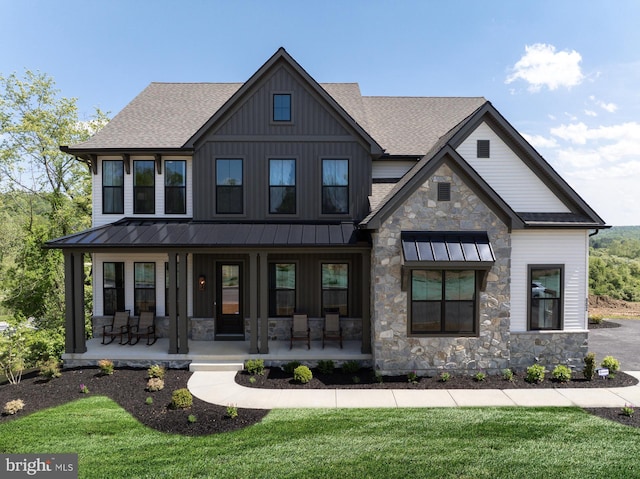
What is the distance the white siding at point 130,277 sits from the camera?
13164 millimetres

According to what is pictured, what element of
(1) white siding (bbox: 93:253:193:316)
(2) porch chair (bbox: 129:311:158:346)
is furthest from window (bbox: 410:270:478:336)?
(2) porch chair (bbox: 129:311:158:346)

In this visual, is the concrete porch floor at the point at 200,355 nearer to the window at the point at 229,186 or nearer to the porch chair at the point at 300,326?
the porch chair at the point at 300,326

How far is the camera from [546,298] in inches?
422

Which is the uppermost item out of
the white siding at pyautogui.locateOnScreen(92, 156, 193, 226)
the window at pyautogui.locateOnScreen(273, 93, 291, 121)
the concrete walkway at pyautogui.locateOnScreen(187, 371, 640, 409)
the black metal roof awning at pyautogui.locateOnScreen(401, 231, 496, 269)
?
the window at pyautogui.locateOnScreen(273, 93, 291, 121)

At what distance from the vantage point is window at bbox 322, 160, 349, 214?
1319 cm

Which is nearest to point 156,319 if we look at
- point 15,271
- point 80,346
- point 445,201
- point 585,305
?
point 80,346

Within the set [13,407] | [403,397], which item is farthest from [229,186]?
[403,397]

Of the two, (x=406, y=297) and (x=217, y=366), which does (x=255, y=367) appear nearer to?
(x=217, y=366)

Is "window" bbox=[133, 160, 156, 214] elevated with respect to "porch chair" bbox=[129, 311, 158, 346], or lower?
elevated

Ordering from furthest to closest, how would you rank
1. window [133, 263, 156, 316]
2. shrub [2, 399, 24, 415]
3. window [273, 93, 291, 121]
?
window [133, 263, 156, 316] < window [273, 93, 291, 121] < shrub [2, 399, 24, 415]

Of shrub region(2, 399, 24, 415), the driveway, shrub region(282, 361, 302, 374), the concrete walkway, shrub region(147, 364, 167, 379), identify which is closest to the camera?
shrub region(2, 399, 24, 415)

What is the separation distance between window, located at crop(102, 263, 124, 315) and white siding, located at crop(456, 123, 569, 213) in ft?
41.1

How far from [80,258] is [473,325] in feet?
39.5

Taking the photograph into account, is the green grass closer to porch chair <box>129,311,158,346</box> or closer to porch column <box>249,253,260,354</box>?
porch column <box>249,253,260,354</box>
